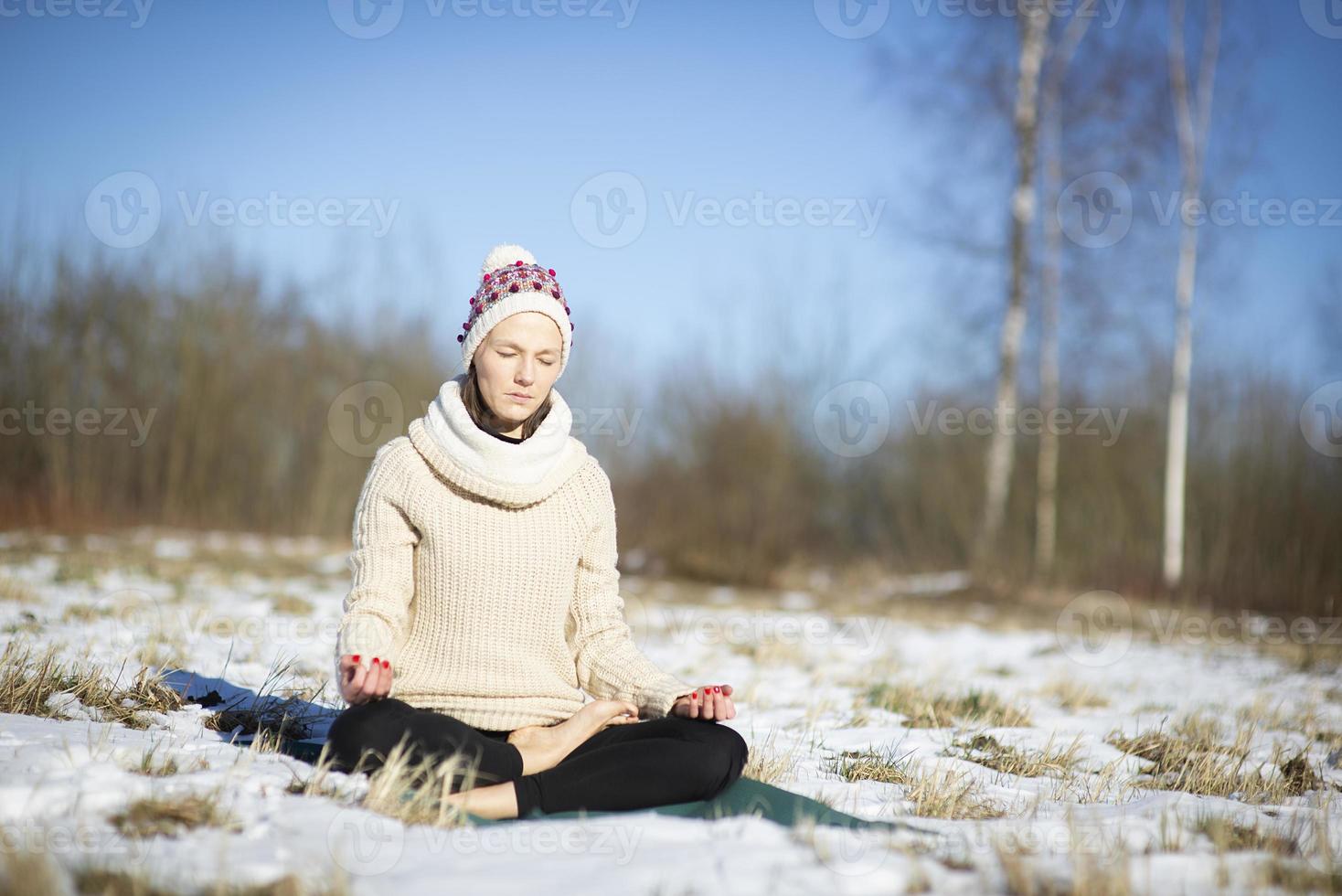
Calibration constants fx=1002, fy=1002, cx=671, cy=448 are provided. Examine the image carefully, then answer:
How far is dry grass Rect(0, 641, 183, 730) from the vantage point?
284 centimetres

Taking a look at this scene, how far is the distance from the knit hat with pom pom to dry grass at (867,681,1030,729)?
207cm

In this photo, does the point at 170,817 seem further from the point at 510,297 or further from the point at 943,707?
the point at 943,707

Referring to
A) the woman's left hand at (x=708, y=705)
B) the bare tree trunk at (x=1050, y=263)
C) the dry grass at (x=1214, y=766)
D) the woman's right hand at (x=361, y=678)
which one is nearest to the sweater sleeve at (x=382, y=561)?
the woman's right hand at (x=361, y=678)

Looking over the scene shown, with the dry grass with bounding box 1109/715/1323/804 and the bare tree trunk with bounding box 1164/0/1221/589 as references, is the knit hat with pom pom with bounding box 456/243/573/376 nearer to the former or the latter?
the dry grass with bounding box 1109/715/1323/804

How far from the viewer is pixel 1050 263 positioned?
12.2m

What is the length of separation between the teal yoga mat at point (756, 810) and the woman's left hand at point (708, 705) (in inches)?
7.3

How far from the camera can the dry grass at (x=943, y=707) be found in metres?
3.88

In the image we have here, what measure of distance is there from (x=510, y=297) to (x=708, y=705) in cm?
124

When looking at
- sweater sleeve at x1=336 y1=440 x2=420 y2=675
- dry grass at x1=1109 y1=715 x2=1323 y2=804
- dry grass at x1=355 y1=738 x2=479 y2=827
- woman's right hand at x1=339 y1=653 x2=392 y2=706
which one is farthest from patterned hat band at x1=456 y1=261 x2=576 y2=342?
A: dry grass at x1=1109 y1=715 x2=1323 y2=804

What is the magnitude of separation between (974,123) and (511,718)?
1164 centimetres

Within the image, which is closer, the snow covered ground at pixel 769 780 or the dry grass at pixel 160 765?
the snow covered ground at pixel 769 780

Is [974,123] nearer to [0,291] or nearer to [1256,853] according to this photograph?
[1256,853]

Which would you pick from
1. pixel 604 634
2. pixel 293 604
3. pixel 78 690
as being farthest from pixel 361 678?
pixel 293 604

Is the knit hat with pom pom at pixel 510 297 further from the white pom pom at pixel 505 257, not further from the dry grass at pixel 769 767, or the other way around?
the dry grass at pixel 769 767
